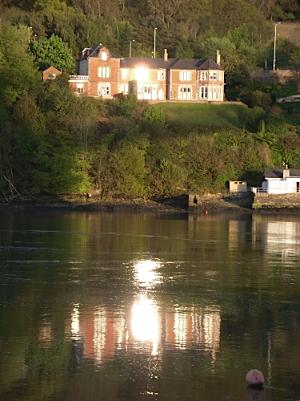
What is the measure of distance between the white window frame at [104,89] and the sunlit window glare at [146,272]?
1466 inches

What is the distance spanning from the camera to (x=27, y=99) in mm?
74188

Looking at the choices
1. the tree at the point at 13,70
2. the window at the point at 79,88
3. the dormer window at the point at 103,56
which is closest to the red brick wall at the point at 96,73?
the dormer window at the point at 103,56

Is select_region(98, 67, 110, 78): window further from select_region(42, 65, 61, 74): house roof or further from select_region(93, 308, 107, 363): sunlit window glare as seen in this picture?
select_region(93, 308, 107, 363): sunlit window glare

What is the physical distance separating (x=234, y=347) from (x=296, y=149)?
1909 inches

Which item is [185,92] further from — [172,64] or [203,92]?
[172,64]

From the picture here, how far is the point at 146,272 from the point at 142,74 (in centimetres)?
4239

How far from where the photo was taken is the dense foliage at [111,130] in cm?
7038

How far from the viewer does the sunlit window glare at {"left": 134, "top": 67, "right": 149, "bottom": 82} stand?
8131 centimetres

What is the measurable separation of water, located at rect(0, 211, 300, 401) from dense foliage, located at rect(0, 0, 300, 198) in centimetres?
1662

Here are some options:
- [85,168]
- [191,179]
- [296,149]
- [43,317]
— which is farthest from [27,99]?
[43,317]

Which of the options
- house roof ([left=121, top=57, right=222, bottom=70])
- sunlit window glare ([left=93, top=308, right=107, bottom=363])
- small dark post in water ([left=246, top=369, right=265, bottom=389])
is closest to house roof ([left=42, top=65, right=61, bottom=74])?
house roof ([left=121, top=57, right=222, bottom=70])

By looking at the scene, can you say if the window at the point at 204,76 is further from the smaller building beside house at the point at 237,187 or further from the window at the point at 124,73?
the smaller building beside house at the point at 237,187

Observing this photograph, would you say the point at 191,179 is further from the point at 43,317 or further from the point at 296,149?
the point at 43,317

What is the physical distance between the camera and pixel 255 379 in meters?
24.7
